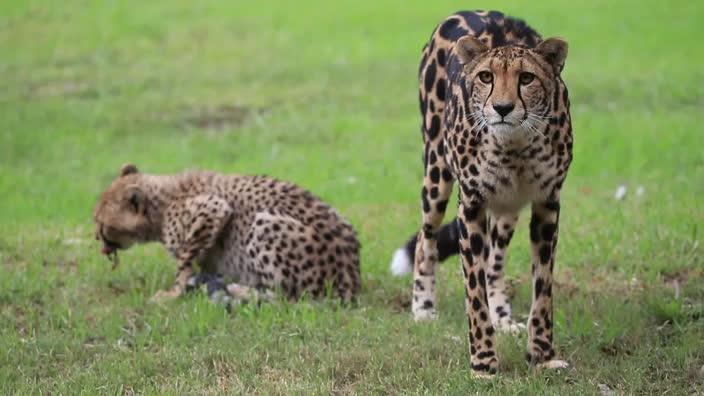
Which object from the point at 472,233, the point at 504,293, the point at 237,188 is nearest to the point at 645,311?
the point at 504,293

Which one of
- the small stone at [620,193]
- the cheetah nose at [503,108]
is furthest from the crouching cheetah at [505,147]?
the small stone at [620,193]

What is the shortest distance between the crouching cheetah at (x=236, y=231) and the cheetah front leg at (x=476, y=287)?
1659 millimetres

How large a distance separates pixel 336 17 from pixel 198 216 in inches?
424

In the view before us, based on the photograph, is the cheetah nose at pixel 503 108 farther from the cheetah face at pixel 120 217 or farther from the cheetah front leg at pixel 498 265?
the cheetah face at pixel 120 217

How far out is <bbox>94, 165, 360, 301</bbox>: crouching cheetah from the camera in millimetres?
6906

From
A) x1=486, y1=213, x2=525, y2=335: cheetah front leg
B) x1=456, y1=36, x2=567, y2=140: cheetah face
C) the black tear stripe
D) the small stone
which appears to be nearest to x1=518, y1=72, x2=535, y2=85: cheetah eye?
x1=456, y1=36, x2=567, y2=140: cheetah face

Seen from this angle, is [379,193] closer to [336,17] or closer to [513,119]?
[513,119]

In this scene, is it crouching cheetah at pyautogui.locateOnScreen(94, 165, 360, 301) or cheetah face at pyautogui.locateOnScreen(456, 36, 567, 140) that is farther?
crouching cheetah at pyautogui.locateOnScreen(94, 165, 360, 301)

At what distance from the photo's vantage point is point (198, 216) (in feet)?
24.1

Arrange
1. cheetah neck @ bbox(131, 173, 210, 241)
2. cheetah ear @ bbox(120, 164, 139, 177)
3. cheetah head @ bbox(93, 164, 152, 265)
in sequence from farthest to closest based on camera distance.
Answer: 1. cheetah ear @ bbox(120, 164, 139, 177)
2. cheetah neck @ bbox(131, 173, 210, 241)
3. cheetah head @ bbox(93, 164, 152, 265)

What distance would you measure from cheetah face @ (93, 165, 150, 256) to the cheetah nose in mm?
3429

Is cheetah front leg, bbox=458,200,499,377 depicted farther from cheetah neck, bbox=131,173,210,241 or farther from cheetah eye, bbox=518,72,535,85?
cheetah neck, bbox=131,173,210,241

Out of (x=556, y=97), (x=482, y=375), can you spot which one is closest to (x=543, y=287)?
(x=482, y=375)

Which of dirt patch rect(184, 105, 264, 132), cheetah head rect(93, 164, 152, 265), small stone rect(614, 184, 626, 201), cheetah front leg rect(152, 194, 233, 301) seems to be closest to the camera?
cheetah front leg rect(152, 194, 233, 301)
